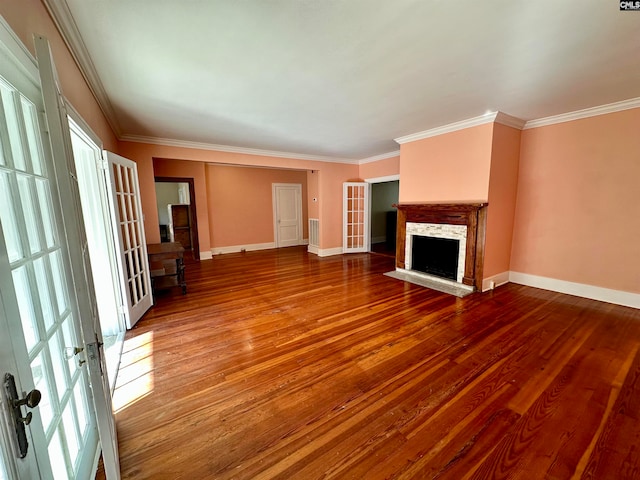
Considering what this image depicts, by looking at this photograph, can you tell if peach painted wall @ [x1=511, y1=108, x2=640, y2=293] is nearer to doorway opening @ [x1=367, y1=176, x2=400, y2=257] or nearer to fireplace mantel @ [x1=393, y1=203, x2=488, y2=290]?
fireplace mantel @ [x1=393, y1=203, x2=488, y2=290]

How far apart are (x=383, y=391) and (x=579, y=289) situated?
379cm

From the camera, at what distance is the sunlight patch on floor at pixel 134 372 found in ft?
6.38

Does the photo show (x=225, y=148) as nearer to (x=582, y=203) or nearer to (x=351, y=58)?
(x=351, y=58)

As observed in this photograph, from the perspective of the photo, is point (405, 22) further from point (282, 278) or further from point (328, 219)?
point (328, 219)

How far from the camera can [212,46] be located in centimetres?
198

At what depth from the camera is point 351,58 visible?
2.16m

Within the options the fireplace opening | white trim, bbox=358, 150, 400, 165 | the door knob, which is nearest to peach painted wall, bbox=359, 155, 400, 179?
white trim, bbox=358, 150, 400, 165

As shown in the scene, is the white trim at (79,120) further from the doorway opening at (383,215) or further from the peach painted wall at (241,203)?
the doorway opening at (383,215)

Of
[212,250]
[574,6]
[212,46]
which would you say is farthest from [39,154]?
[212,250]

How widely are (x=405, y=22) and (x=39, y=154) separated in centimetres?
222

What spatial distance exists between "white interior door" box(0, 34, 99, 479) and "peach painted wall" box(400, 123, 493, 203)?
14.9 ft

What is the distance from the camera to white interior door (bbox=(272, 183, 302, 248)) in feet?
26.3

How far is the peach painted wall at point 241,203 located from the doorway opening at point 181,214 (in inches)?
24.3

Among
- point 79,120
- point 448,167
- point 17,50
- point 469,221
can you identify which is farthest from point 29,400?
point 448,167
